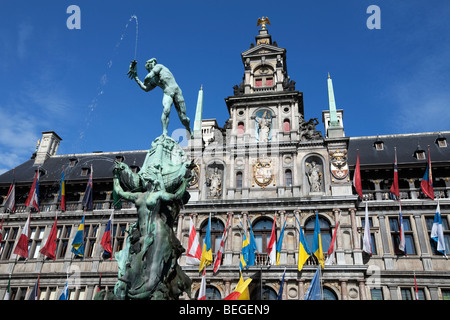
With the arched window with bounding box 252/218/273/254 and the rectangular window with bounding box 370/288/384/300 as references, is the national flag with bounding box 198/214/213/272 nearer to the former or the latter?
the arched window with bounding box 252/218/273/254

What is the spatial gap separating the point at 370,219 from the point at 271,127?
361 inches

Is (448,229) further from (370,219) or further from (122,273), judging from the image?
(122,273)

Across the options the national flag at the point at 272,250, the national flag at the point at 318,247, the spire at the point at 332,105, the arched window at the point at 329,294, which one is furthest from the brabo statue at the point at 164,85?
the spire at the point at 332,105

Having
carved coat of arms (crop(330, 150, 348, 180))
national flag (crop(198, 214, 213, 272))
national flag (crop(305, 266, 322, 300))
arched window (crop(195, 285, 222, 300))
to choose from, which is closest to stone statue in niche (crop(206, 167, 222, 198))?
national flag (crop(198, 214, 213, 272))

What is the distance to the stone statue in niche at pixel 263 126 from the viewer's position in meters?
26.1

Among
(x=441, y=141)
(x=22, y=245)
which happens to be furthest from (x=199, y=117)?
(x=441, y=141)

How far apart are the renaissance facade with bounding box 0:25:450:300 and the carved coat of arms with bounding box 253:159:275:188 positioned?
0.24 feet

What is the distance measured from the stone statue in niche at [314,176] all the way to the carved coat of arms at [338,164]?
35.3 inches

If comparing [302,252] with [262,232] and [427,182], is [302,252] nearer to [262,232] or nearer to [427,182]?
[262,232]

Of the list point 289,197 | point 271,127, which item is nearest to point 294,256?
point 289,197
